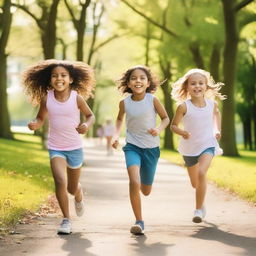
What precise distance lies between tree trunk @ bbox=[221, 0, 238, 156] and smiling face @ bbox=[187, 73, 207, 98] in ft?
63.5

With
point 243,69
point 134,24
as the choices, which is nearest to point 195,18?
point 134,24

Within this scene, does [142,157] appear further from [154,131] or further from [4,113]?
[4,113]

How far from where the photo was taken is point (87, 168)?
22.2m

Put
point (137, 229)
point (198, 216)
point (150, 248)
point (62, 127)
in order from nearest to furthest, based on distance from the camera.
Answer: point (150, 248), point (137, 229), point (62, 127), point (198, 216)

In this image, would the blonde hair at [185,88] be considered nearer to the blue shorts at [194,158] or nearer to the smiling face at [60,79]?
the blue shorts at [194,158]

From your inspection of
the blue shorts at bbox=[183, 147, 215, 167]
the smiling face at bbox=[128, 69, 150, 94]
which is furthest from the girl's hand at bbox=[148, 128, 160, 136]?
the blue shorts at bbox=[183, 147, 215, 167]

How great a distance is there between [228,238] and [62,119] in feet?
7.94

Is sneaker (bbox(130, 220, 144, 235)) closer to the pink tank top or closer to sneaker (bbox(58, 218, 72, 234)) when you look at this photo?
sneaker (bbox(58, 218, 72, 234))

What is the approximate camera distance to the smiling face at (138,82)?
9.05 metres

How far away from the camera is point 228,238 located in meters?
8.04

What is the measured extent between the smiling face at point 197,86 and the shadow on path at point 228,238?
180cm

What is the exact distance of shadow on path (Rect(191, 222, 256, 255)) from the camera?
293 inches

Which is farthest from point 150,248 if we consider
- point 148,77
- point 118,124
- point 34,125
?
point 148,77

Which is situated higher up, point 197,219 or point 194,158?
point 194,158
